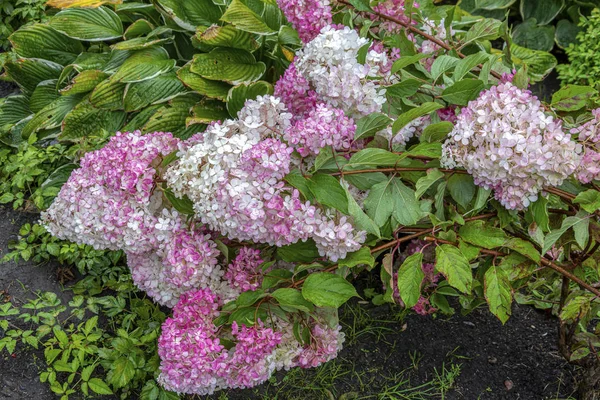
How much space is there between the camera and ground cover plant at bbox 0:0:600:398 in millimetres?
1559

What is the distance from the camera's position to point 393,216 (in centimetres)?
164

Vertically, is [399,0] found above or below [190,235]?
above

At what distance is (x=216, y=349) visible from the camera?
1.65 meters

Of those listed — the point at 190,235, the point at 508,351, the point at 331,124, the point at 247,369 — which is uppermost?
the point at 331,124

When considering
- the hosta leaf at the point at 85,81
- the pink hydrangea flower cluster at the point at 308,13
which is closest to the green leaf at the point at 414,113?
the pink hydrangea flower cluster at the point at 308,13

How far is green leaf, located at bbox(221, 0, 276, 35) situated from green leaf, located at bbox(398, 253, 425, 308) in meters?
0.99

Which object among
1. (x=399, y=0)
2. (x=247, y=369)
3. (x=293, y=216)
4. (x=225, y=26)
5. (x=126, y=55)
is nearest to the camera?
(x=293, y=216)

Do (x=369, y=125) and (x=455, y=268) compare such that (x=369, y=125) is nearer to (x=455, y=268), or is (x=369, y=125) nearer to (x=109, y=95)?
(x=455, y=268)

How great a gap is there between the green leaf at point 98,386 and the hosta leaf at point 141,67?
1083 millimetres

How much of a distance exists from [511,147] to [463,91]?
28 cm

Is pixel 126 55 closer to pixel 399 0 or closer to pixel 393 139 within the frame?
pixel 399 0

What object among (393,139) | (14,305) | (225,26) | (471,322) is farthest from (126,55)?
(471,322)

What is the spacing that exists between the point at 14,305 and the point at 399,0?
1.67 metres

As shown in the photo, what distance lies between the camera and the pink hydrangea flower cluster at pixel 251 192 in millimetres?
1541
